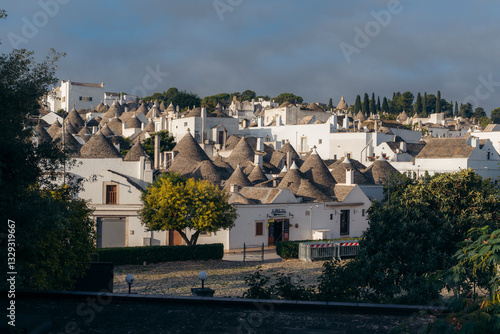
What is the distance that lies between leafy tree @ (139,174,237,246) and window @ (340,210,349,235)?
12549 millimetres

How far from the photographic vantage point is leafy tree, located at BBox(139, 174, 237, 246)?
31.5 meters

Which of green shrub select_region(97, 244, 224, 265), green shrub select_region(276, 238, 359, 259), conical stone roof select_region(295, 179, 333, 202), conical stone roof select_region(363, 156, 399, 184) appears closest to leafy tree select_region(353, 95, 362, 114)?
conical stone roof select_region(363, 156, 399, 184)

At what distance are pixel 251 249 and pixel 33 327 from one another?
2766 centimetres

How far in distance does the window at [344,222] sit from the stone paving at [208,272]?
956cm

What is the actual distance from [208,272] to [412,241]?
13.0 m

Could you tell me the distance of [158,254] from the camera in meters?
31.2

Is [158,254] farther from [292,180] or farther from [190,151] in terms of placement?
[190,151]

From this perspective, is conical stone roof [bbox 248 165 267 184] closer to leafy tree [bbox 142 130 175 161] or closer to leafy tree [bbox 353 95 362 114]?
leafy tree [bbox 142 130 175 161]

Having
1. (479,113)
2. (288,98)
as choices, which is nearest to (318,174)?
(288,98)

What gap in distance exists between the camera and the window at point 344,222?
4216cm

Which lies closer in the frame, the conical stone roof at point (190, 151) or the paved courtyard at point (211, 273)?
the paved courtyard at point (211, 273)

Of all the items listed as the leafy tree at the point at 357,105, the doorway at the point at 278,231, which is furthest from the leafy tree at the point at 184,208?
the leafy tree at the point at 357,105

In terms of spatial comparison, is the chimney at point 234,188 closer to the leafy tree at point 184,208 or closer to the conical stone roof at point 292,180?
the conical stone roof at point 292,180

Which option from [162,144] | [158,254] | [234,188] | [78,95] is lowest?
[158,254]
